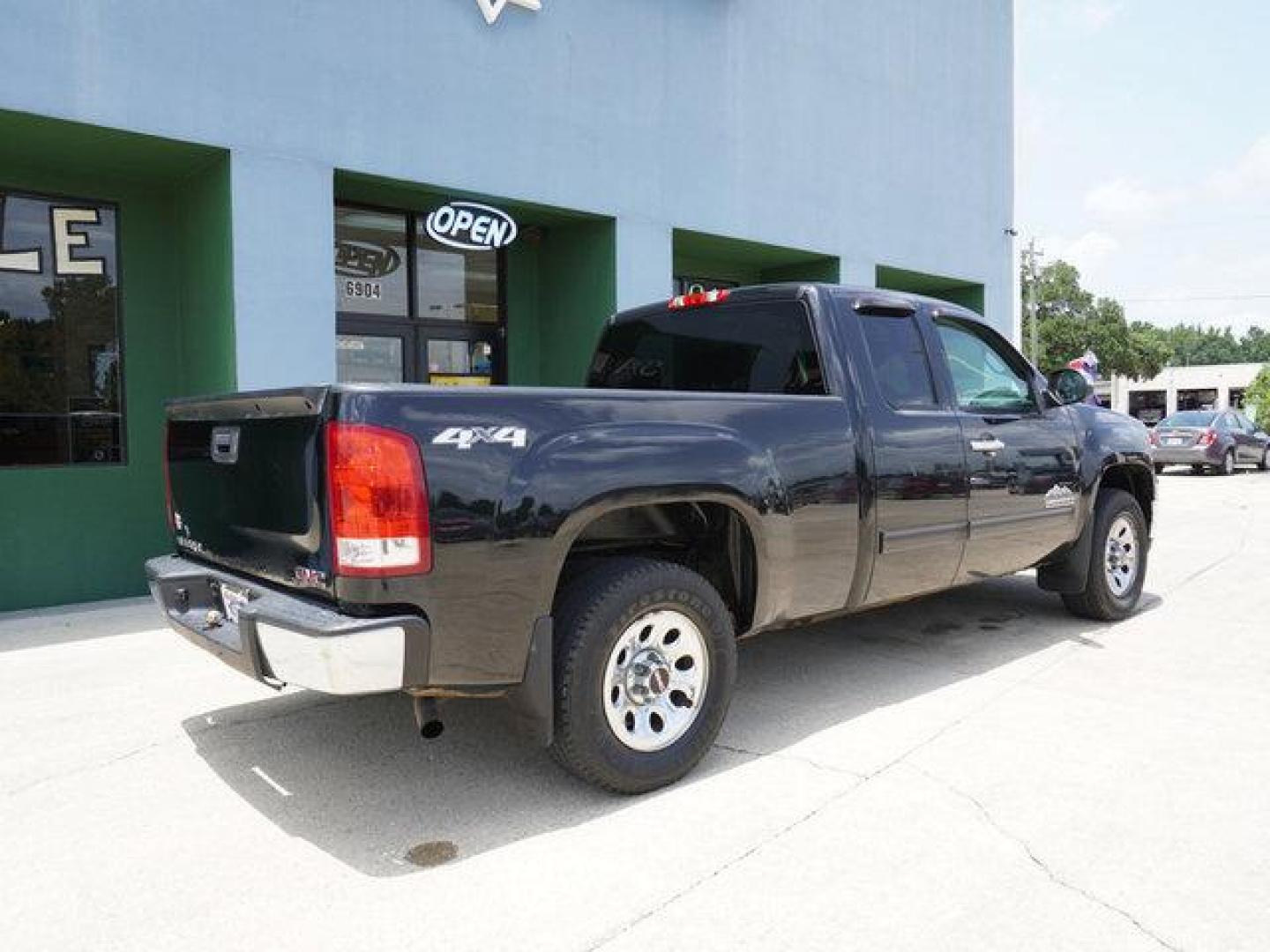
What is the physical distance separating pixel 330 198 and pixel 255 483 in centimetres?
481

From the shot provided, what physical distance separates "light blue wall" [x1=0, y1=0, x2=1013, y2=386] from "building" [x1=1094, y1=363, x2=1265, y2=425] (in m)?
67.7

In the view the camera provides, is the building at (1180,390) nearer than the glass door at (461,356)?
No

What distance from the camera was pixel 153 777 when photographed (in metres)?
3.82

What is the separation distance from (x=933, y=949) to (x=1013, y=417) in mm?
3443

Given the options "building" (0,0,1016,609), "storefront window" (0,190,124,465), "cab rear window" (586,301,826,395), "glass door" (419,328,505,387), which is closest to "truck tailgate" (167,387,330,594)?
"cab rear window" (586,301,826,395)

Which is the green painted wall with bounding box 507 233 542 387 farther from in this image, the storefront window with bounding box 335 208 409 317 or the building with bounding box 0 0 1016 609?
the storefront window with bounding box 335 208 409 317

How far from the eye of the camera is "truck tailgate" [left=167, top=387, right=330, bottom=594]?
3045 millimetres

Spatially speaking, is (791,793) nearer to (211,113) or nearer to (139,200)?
(211,113)

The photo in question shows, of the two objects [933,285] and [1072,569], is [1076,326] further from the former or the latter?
[1072,569]

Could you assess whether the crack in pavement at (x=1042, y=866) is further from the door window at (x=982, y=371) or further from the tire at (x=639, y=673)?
the door window at (x=982, y=371)

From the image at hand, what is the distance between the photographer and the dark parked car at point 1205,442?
72.2ft

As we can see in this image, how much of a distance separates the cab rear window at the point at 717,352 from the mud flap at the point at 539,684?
189 centimetres

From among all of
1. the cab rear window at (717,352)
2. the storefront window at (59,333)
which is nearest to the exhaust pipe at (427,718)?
the cab rear window at (717,352)

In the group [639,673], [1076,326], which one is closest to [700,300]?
[639,673]
